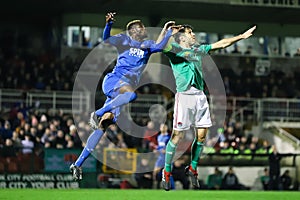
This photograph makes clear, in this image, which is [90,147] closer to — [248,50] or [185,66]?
[185,66]

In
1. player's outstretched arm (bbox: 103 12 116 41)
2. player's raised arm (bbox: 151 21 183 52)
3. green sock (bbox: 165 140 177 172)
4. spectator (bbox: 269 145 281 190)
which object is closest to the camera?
player's outstretched arm (bbox: 103 12 116 41)

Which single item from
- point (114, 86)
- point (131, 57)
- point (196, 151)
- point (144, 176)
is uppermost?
point (131, 57)

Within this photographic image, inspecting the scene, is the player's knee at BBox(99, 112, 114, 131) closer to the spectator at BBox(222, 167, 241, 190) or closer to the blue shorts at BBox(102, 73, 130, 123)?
the blue shorts at BBox(102, 73, 130, 123)

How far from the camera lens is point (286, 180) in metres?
24.8

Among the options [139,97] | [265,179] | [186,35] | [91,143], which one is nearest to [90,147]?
[91,143]

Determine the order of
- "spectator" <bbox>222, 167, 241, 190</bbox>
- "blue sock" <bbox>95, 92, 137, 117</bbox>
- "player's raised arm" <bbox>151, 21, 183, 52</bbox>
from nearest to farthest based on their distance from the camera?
"player's raised arm" <bbox>151, 21, 183, 52</bbox>
"blue sock" <bbox>95, 92, 137, 117</bbox>
"spectator" <bbox>222, 167, 241, 190</bbox>

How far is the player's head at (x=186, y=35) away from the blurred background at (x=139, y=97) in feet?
29.2

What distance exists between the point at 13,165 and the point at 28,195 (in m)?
7.57

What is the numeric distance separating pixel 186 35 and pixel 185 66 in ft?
1.88

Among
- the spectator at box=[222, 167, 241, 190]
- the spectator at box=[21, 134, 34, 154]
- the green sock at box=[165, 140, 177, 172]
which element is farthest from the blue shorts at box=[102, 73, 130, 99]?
the spectator at box=[222, 167, 241, 190]

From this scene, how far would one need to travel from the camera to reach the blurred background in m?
23.3

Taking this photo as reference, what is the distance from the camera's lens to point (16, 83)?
93.7ft

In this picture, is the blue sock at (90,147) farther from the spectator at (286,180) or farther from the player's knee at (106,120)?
the spectator at (286,180)

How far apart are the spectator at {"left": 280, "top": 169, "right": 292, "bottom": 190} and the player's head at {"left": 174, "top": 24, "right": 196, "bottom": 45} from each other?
1105 cm
